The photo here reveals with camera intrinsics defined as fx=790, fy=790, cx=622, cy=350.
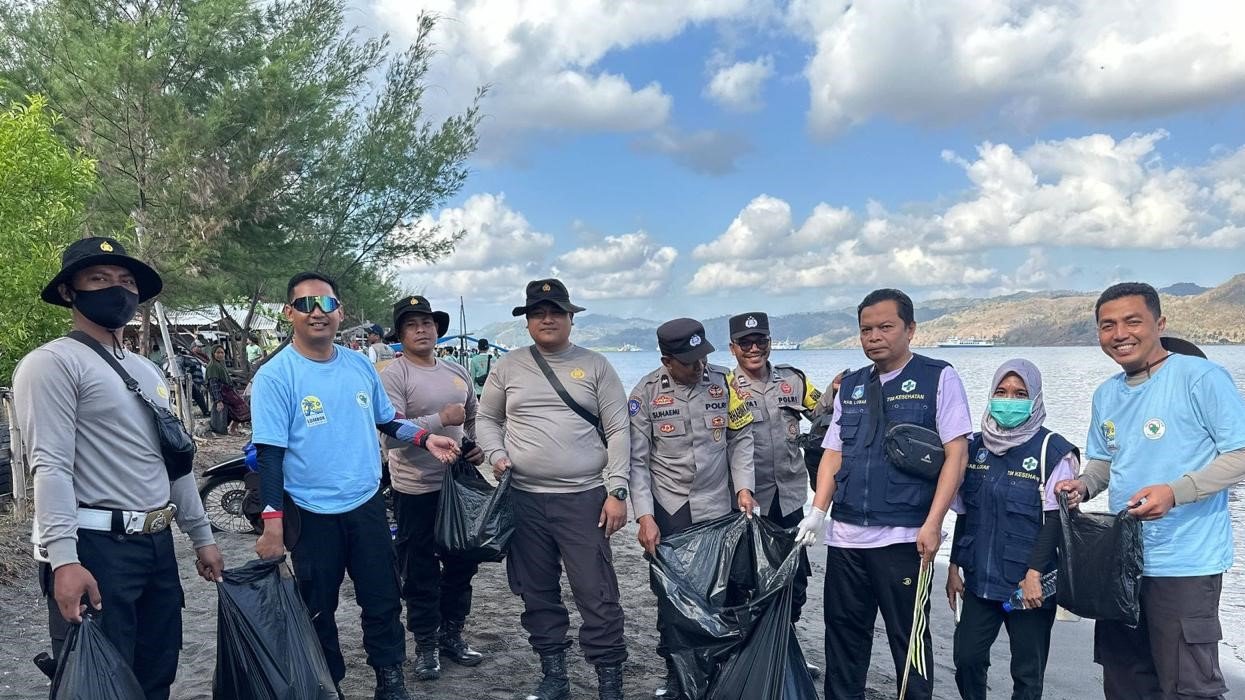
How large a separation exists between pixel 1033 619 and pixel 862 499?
2.53ft

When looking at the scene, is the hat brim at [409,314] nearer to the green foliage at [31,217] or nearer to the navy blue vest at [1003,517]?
the navy blue vest at [1003,517]

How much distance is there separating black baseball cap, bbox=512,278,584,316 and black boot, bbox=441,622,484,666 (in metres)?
1.79

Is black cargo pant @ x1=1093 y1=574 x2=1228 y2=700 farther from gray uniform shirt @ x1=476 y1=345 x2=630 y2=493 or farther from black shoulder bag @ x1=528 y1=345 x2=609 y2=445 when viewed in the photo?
black shoulder bag @ x1=528 y1=345 x2=609 y2=445

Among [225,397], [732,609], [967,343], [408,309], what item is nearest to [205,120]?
[225,397]

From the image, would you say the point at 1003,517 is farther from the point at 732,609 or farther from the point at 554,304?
the point at 554,304

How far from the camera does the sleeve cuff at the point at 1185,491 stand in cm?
261

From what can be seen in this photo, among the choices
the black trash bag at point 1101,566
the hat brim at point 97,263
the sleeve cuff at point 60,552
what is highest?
the hat brim at point 97,263

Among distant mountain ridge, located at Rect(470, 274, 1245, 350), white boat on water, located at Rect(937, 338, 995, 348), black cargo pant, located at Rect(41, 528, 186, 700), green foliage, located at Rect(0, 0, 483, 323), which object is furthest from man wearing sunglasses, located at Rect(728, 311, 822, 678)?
white boat on water, located at Rect(937, 338, 995, 348)

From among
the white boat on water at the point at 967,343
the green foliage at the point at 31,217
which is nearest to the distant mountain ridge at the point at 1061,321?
the white boat on water at the point at 967,343

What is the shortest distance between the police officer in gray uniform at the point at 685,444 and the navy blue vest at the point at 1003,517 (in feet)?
3.06

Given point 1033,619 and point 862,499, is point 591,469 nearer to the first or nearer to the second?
point 862,499

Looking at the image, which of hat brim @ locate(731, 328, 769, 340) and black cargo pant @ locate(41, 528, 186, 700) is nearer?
black cargo pant @ locate(41, 528, 186, 700)

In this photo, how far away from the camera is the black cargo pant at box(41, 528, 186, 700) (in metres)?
2.41

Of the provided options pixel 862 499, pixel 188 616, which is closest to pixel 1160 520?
pixel 862 499
